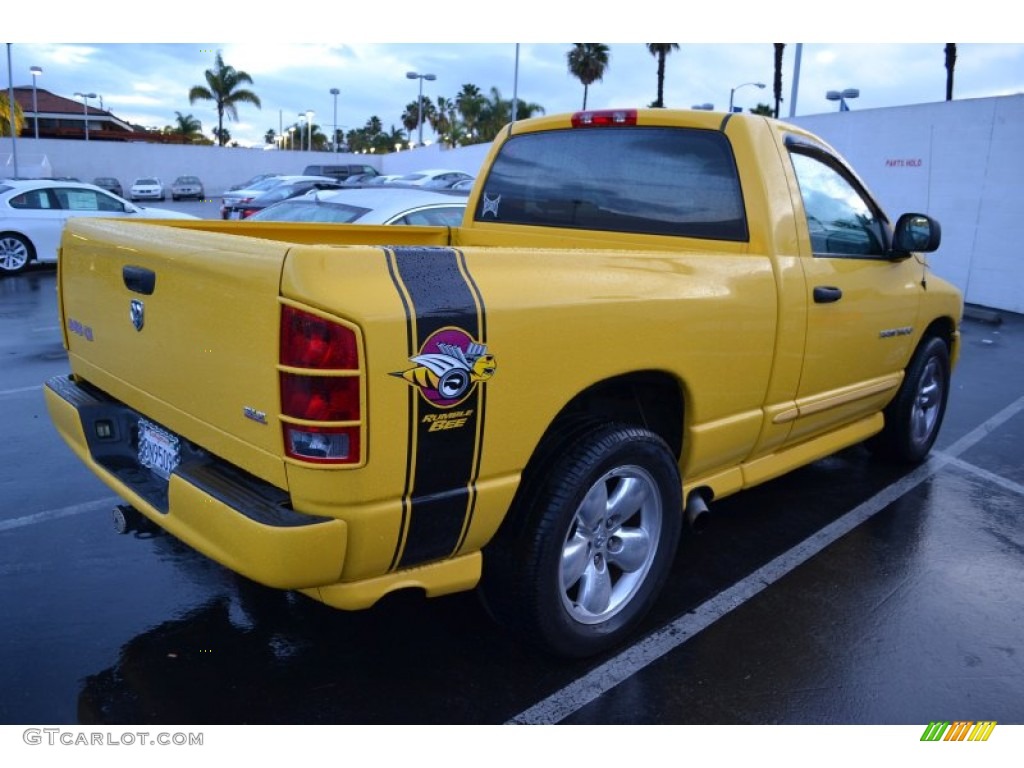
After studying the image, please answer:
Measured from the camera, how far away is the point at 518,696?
2826 millimetres

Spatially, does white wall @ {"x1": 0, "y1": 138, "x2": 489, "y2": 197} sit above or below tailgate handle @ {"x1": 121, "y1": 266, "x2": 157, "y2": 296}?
Answer: above

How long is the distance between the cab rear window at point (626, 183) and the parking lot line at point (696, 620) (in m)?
1.49

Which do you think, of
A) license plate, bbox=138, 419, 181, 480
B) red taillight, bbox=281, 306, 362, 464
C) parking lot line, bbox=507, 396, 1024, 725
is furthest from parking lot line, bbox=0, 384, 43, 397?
parking lot line, bbox=507, 396, 1024, 725

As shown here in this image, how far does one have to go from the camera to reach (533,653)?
3.07m

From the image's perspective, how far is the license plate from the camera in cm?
279

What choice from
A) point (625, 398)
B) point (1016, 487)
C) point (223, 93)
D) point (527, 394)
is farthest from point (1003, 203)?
point (223, 93)

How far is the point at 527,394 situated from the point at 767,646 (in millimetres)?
1453

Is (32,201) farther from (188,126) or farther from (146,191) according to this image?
(188,126)

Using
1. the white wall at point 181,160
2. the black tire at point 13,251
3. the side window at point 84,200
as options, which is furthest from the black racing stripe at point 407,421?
the white wall at point 181,160

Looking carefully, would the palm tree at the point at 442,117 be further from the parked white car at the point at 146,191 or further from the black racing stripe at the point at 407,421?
the black racing stripe at the point at 407,421

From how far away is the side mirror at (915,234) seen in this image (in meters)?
4.27

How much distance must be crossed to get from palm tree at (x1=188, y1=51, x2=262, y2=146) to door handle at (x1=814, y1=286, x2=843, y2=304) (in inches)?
2367

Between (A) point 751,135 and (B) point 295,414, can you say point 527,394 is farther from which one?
(A) point 751,135
